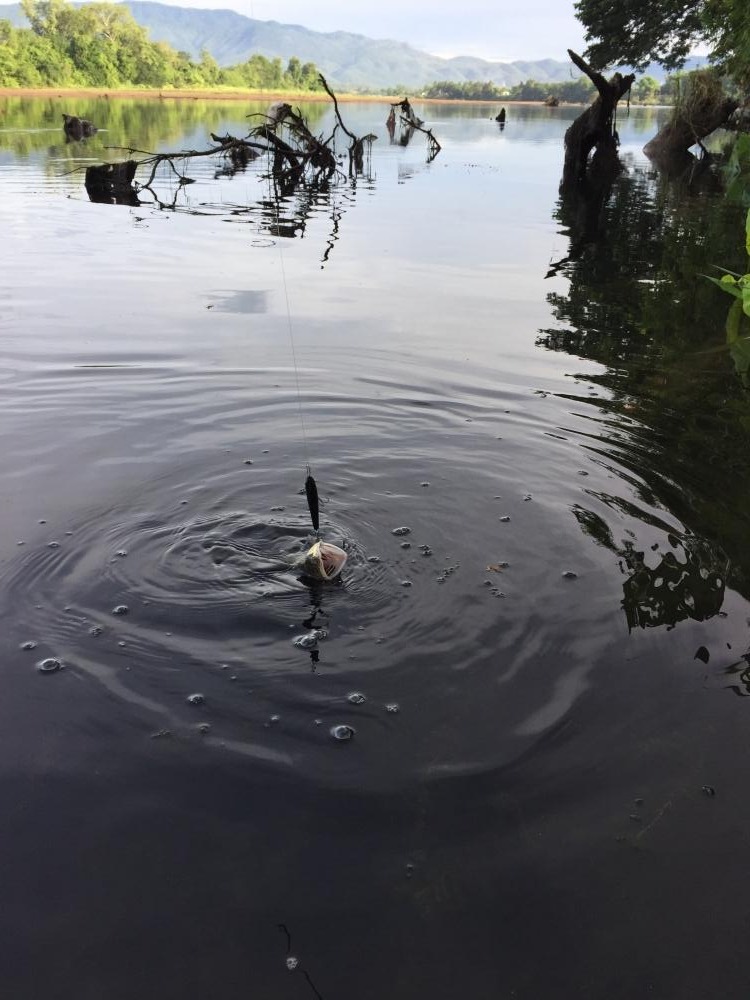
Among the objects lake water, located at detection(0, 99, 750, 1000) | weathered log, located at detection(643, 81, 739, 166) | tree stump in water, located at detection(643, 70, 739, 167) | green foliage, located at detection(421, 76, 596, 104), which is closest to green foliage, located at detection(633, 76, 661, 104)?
green foliage, located at detection(421, 76, 596, 104)

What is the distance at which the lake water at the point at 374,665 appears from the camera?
2395mm

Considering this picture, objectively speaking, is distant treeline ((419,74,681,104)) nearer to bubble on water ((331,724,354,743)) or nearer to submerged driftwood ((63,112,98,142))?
submerged driftwood ((63,112,98,142))

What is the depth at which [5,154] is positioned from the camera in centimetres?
2755

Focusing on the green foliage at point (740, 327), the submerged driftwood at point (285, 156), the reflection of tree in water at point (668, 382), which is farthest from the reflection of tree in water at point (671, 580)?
the submerged driftwood at point (285, 156)

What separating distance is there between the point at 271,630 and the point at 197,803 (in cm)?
113

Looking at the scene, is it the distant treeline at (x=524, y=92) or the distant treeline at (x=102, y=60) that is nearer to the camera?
the distant treeline at (x=102, y=60)

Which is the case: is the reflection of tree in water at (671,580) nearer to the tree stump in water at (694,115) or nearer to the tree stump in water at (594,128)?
the tree stump in water at (594,128)

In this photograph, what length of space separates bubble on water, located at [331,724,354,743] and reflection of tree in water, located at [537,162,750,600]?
180cm

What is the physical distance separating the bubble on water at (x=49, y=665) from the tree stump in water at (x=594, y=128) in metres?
25.8

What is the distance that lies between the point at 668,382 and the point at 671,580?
406cm

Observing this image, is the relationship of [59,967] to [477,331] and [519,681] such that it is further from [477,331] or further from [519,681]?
[477,331]

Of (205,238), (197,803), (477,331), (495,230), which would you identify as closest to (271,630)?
(197,803)

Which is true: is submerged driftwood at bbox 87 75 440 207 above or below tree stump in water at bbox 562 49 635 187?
below

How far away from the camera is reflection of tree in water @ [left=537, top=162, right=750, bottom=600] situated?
14.8ft
